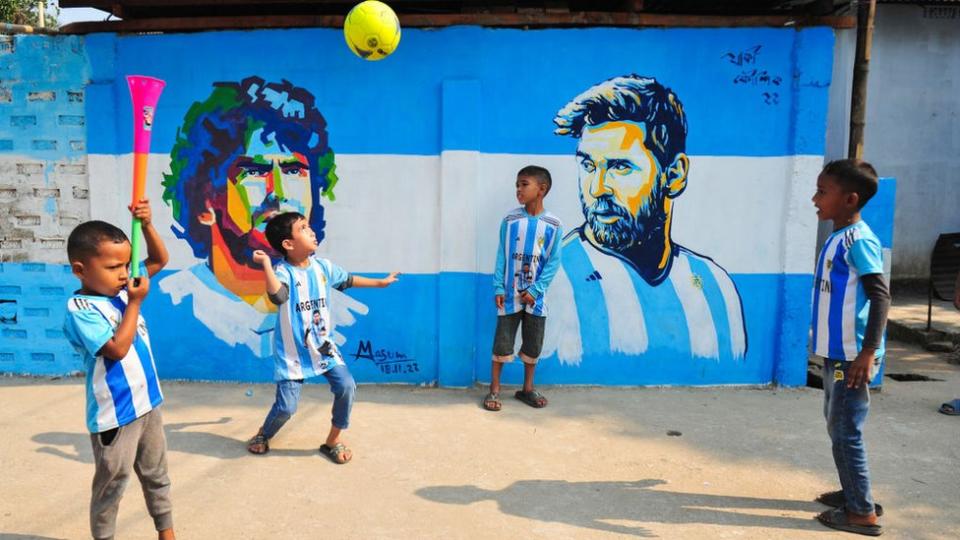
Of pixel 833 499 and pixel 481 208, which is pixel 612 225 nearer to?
pixel 481 208

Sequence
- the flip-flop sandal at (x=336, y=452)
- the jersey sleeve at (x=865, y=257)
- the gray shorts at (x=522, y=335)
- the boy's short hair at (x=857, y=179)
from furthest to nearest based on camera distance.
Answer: the gray shorts at (x=522, y=335), the flip-flop sandal at (x=336, y=452), the boy's short hair at (x=857, y=179), the jersey sleeve at (x=865, y=257)

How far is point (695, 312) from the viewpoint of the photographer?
5.62m

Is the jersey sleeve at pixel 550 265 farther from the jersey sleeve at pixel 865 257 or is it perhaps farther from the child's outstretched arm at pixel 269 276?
the jersey sleeve at pixel 865 257

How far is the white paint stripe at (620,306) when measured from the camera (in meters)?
5.57

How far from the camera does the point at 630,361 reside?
5656 mm

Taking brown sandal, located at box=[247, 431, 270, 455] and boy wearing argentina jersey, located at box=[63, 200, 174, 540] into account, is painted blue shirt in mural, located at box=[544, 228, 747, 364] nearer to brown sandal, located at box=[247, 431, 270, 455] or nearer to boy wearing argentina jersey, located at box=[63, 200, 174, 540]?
brown sandal, located at box=[247, 431, 270, 455]

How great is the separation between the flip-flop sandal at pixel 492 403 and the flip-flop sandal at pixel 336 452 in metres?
1.19

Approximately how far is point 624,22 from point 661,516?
3.53 meters

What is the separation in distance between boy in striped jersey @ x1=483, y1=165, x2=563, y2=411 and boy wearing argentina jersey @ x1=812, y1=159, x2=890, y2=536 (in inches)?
77.4

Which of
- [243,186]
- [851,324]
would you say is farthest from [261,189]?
[851,324]

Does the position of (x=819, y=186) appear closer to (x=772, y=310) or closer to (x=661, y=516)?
(x=661, y=516)

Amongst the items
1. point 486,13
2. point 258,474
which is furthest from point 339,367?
point 486,13

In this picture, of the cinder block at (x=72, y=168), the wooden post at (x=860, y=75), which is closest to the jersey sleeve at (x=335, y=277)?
the cinder block at (x=72, y=168)

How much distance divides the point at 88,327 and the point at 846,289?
3.30 m
